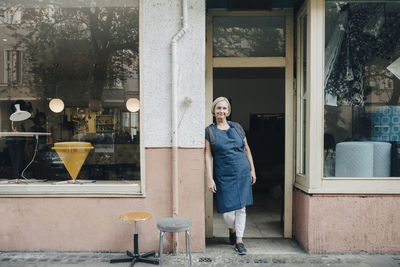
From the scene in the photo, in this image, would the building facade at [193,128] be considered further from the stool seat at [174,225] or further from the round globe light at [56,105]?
the stool seat at [174,225]

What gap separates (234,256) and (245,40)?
3.07 metres

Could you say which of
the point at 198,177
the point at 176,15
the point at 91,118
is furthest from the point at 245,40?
the point at 91,118

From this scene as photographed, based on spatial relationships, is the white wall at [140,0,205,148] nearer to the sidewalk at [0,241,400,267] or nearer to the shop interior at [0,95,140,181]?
the shop interior at [0,95,140,181]

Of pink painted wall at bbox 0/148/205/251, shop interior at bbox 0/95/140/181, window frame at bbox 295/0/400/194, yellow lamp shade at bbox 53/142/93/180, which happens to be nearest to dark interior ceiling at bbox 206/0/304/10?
window frame at bbox 295/0/400/194

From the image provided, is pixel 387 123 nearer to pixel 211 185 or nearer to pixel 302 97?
pixel 302 97

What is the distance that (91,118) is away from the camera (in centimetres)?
528

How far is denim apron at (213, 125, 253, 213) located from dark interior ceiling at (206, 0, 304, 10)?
1.81 meters

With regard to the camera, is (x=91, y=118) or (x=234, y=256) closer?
(x=234, y=256)

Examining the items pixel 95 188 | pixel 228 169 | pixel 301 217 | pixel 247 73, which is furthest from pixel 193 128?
pixel 247 73

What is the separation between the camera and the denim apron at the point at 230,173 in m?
3.88

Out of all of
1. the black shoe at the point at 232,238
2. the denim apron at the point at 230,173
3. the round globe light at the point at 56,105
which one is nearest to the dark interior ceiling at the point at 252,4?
the denim apron at the point at 230,173

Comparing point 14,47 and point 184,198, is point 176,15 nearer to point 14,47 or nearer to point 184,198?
point 184,198

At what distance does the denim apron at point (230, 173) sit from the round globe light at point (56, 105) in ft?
10.1

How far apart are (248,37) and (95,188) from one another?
3092 millimetres
